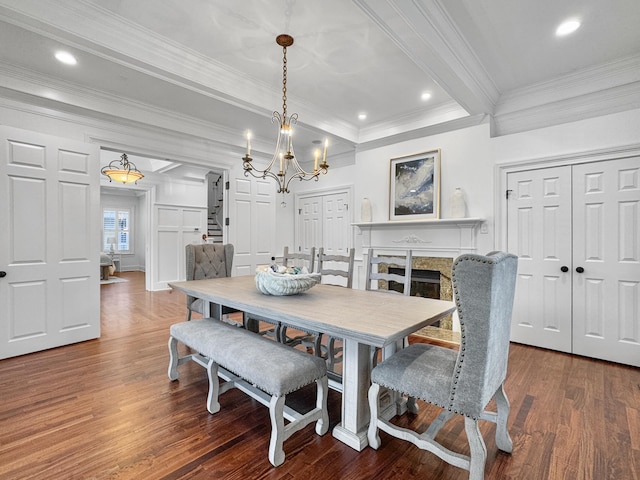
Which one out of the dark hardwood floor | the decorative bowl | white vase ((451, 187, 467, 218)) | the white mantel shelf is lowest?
the dark hardwood floor

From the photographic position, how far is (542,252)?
3328mm

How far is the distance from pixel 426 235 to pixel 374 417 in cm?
284

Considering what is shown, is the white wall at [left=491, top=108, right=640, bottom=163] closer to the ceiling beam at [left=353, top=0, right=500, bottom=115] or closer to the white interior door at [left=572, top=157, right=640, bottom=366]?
the white interior door at [left=572, top=157, right=640, bottom=366]

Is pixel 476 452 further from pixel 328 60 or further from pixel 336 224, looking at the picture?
pixel 336 224

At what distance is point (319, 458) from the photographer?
5.33ft

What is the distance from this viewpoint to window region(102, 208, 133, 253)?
9.75m

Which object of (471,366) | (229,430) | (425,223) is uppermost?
(425,223)

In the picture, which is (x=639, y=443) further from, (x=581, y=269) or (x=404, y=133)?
(x=404, y=133)

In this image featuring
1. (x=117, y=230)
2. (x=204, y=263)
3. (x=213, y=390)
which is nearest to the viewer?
(x=213, y=390)

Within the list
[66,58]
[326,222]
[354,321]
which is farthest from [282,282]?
[326,222]

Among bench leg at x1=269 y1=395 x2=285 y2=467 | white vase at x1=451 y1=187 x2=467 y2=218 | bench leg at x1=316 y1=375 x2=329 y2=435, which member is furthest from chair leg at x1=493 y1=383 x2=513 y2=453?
white vase at x1=451 y1=187 x2=467 y2=218

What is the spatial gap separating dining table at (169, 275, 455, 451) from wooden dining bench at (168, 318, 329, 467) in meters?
0.15

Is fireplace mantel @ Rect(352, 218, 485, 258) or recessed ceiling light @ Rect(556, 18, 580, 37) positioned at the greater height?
recessed ceiling light @ Rect(556, 18, 580, 37)

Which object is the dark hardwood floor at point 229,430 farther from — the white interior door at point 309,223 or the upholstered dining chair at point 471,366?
the white interior door at point 309,223
